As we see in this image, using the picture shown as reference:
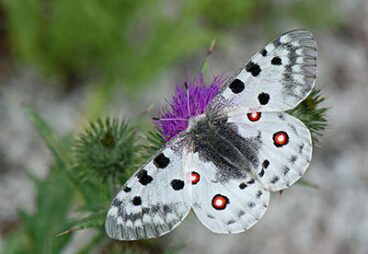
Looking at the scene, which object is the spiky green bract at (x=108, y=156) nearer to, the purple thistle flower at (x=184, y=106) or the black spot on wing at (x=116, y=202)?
the purple thistle flower at (x=184, y=106)

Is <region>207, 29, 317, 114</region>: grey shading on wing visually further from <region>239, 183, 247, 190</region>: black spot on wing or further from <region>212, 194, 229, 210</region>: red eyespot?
<region>212, 194, 229, 210</region>: red eyespot

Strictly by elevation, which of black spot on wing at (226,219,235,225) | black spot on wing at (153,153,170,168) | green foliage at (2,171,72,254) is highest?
black spot on wing at (153,153,170,168)

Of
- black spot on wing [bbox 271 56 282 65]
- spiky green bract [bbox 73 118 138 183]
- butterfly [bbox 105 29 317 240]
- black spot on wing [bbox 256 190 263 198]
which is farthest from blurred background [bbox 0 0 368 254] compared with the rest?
black spot on wing [bbox 256 190 263 198]

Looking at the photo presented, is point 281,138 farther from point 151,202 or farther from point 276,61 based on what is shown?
point 151,202

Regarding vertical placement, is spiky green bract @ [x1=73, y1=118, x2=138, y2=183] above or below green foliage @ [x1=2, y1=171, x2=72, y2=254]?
above

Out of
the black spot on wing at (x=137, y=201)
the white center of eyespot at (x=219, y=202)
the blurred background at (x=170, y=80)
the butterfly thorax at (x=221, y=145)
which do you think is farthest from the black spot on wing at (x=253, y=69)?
the blurred background at (x=170, y=80)

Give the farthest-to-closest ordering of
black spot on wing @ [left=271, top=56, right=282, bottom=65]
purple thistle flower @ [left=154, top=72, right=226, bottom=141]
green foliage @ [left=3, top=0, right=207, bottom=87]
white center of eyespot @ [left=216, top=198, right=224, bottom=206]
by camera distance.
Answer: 1. green foliage @ [left=3, top=0, right=207, bottom=87]
2. purple thistle flower @ [left=154, top=72, right=226, bottom=141]
3. black spot on wing @ [left=271, top=56, right=282, bottom=65]
4. white center of eyespot @ [left=216, top=198, right=224, bottom=206]

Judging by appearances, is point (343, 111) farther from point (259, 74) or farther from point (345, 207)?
point (259, 74)
